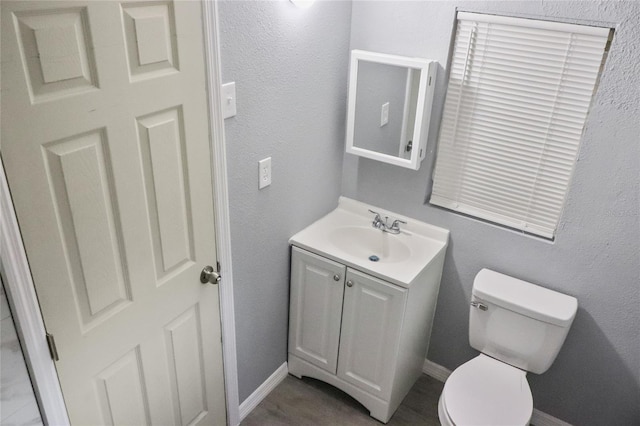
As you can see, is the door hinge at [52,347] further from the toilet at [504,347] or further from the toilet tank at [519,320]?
the toilet tank at [519,320]

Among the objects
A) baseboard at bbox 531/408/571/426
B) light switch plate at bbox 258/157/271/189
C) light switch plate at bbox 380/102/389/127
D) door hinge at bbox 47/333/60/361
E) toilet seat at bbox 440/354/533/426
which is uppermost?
light switch plate at bbox 380/102/389/127

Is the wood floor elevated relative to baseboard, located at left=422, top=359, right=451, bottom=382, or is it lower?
lower

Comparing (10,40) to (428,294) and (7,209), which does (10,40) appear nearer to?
(7,209)

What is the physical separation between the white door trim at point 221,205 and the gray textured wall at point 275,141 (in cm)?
6

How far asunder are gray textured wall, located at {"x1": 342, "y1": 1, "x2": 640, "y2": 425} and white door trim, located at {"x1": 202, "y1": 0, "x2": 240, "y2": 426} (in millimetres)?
854

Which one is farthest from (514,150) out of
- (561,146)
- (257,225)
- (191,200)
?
(191,200)

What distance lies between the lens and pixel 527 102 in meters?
2.07

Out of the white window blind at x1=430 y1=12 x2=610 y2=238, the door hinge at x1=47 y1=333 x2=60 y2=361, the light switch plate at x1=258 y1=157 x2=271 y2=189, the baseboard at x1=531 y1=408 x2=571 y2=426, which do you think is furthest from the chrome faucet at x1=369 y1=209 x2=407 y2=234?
the door hinge at x1=47 y1=333 x2=60 y2=361

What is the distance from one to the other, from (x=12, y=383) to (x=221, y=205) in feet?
2.72

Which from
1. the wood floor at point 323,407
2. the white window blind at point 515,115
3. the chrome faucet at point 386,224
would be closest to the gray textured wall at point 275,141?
the wood floor at point 323,407

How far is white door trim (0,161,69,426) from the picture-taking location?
1.21 m

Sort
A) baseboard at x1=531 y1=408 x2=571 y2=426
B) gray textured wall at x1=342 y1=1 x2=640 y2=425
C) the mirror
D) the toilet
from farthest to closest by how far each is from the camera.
→ baseboard at x1=531 y1=408 x2=571 y2=426, the mirror, the toilet, gray textured wall at x1=342 y1=1 x2=640 y2=425

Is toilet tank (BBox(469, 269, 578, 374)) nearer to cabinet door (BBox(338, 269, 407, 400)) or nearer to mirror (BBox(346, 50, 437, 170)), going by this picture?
cabinet door (BBox(338, 269, 407, 400))

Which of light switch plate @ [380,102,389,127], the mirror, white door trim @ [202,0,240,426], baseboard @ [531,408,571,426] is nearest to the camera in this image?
white door trim @ [202,0,240,426]
